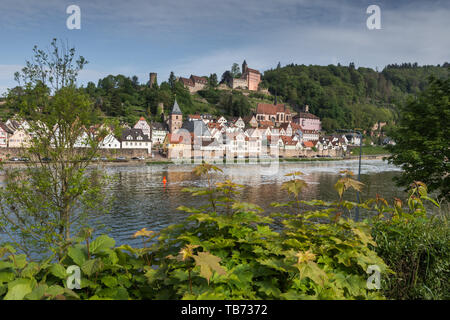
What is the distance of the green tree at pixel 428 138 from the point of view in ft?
41.0

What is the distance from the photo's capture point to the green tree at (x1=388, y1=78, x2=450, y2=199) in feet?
41.0

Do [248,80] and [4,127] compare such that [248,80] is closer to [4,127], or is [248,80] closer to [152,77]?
[152,77]

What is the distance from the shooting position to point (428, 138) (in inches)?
531

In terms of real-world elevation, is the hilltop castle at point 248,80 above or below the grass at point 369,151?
above

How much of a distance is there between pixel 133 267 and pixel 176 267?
0.45 metres

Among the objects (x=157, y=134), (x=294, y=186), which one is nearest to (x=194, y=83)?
(x=157, y=134)

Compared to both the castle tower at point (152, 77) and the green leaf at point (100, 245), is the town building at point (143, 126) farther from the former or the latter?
the green leaf at point (100, 245)

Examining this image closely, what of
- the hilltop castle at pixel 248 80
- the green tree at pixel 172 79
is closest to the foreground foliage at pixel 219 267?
the green tree at pixel 172 79

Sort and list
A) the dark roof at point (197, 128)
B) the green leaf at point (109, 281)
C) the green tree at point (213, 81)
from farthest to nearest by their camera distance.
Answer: the green tree at point (213, 81) → the dark roof at point (197, 128) → the green leaf at point (109, 281)

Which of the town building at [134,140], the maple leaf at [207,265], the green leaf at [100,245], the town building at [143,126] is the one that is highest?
the town building at [143,126]

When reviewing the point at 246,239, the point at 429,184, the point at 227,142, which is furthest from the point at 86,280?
the point at 227,142

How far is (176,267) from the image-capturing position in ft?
8.59

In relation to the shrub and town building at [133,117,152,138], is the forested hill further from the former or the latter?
the shrub
